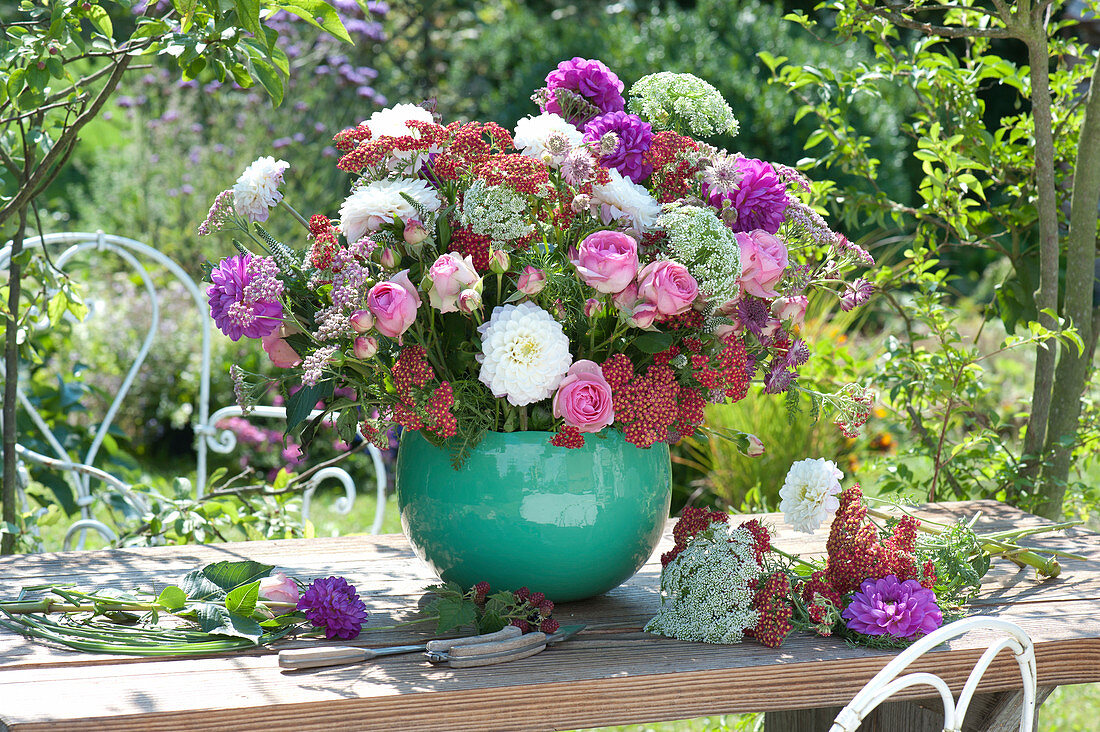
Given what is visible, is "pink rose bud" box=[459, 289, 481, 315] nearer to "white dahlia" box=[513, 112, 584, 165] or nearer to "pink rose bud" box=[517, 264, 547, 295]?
"pink rose bud" box=[517, 264, 547, 295]

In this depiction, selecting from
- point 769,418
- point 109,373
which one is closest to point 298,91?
point 109,373

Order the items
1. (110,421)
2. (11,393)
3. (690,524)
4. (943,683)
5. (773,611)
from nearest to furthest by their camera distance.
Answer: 1. (943,683)
2. (773,611)
3. (690,524)
4. (11,393)
5. (110,421)

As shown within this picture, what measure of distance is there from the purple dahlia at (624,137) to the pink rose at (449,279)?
228 millimetres

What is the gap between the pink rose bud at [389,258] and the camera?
1.08 m

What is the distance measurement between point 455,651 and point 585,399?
0.30 meters

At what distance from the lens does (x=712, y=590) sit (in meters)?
1.13

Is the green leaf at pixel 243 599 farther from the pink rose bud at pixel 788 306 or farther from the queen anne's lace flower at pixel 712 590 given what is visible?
the pink rose bud at pixel 788 306

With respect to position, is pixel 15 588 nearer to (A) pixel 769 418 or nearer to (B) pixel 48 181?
(B) pixel 48 181

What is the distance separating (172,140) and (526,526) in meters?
4.72

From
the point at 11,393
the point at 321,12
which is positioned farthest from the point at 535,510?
the point at 11,393

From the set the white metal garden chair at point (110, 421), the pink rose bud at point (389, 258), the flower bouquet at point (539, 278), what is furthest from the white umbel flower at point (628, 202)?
the white metal garden chair at point (110, 421)

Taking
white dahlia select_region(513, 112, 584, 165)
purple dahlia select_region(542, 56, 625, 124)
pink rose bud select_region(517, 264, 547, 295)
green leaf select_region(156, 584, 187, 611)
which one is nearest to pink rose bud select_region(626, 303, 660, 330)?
pink rose bud select_region(517, 264, 547, 295)

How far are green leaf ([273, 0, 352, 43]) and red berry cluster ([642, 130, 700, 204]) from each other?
1.67 feet

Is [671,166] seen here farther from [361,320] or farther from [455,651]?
[455,651]
